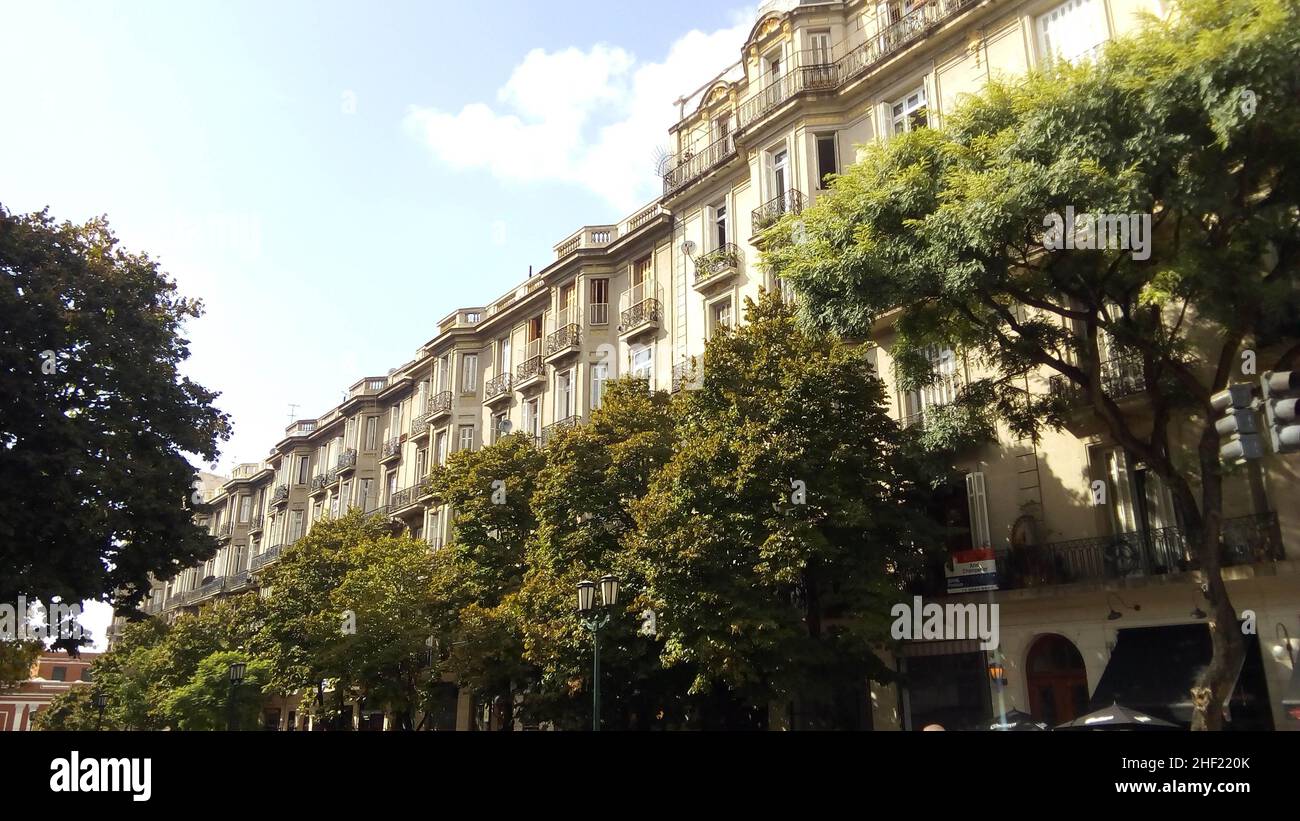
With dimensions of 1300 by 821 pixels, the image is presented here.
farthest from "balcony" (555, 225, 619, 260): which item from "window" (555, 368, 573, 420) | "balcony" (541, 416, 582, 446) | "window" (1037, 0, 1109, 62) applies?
"window" (1037, 0, 1109, 62)

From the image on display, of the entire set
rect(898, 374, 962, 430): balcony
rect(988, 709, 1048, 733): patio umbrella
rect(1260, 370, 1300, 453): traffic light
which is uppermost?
rect(898, 374, 962, 430): balcony

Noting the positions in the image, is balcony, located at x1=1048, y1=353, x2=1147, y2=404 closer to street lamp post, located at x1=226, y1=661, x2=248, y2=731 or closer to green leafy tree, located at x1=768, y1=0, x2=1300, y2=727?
green leafy tree, located at x1=768, y1=0, x2=1300, y2=727

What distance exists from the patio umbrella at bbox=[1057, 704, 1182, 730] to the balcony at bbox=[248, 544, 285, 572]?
157ft

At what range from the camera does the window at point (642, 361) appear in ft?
107

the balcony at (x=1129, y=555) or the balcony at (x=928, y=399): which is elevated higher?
the balcony at (x=928, y=399)

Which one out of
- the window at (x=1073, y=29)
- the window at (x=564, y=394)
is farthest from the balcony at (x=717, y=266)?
the window at (x=1073, y=29)

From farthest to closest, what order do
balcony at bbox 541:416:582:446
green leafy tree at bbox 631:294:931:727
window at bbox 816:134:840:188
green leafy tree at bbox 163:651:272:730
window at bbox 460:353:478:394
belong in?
1. window at bbox 460:353:478:394
2. green leafy tree at bbox 163:651:272:730
3. balcony at bbox 541:416:582:446
4. window at bbox 816:134:840:188
5. green leafy tree at bbox 631:294:931:727

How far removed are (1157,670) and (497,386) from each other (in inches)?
1127

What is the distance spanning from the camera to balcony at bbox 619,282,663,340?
32469 mm

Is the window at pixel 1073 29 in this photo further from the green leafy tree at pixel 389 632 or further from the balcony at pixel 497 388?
the balcony at pixel 497 388

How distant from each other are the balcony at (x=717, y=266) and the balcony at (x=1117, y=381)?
11299 millimetres
